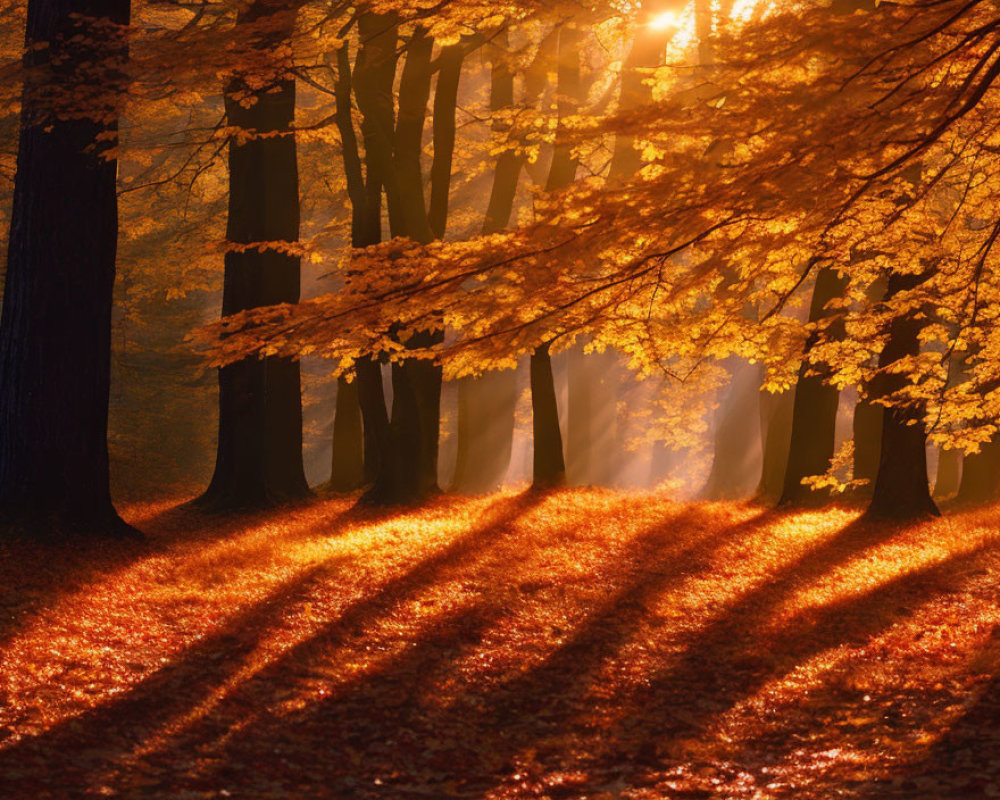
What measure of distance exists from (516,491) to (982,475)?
8450mm

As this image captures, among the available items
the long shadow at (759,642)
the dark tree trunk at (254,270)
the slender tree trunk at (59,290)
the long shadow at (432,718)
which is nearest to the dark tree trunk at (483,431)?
the dark tree trunk at (254,270)

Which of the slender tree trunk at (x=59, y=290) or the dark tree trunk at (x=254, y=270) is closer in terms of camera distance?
the slender tree trunk at (x=59, y=290)

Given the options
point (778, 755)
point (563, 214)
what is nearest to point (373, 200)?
point (563, 214)

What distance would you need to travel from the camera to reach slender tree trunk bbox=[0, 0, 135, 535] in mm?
9773

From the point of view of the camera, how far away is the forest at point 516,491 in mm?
6391

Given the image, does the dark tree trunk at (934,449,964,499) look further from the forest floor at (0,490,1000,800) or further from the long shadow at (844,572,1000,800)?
the long shadow at (844,572,1000,800)

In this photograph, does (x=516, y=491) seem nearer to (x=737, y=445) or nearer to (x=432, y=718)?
(x=432, y=718)

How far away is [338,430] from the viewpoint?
63.7 feet

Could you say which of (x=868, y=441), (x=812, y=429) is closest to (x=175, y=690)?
(x=812, y=429)

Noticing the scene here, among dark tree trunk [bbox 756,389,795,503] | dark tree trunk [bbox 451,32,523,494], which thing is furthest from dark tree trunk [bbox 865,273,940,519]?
dark tree trunk [bbox 451,32,523,494]

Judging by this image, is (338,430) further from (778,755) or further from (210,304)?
(210,304)

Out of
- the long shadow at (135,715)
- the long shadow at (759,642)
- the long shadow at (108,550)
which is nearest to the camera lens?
the long shadow at (135,715)

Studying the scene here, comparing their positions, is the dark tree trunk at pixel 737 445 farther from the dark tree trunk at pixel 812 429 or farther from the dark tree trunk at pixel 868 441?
the dark tree trunk at pixel 812 429

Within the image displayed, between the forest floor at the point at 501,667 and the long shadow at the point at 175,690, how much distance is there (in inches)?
0.9
